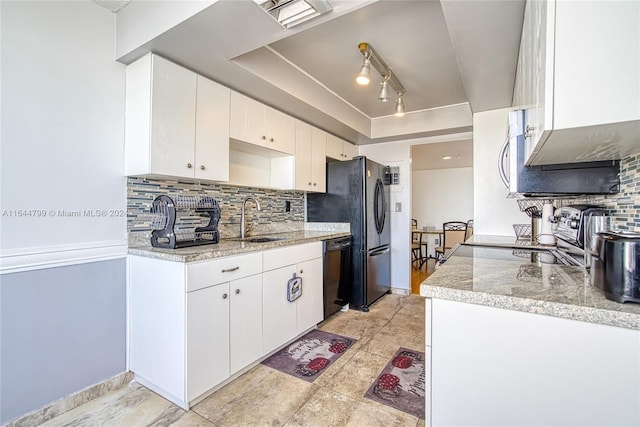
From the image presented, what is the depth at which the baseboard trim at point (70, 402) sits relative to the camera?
1526 mm

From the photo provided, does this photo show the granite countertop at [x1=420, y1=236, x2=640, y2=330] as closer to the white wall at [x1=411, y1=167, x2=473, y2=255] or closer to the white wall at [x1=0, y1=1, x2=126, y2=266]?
the white wall at [x1=0, y1=1, x2=126, y2=266]

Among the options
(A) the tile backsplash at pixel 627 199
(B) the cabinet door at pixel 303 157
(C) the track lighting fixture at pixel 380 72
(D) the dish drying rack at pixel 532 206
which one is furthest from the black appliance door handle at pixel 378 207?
(A) the tile backsplash at pixel 627 199

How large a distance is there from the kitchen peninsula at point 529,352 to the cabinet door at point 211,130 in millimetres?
1709

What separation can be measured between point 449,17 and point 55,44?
6.91 feet

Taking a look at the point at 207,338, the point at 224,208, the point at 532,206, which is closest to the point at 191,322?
the point at 207,338

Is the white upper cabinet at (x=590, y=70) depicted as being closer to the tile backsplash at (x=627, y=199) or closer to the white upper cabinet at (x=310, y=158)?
the tile backsplash at (x=627, y=199)

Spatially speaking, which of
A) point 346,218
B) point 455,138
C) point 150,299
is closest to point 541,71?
point 150,299

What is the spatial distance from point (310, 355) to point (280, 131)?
1.92 m

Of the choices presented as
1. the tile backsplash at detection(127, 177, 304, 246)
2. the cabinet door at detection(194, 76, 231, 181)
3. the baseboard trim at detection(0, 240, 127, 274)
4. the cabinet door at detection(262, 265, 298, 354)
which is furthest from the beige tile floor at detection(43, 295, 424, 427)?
the cabinet door at detection(194, 76, 231, 181)

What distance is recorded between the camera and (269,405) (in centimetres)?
168

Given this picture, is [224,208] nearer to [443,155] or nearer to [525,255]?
[525,255]

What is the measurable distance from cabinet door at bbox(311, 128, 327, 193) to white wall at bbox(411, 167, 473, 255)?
186 inches

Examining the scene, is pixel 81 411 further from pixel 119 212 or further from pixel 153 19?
pixel 153 19

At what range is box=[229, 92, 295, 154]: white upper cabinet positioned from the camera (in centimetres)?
233
